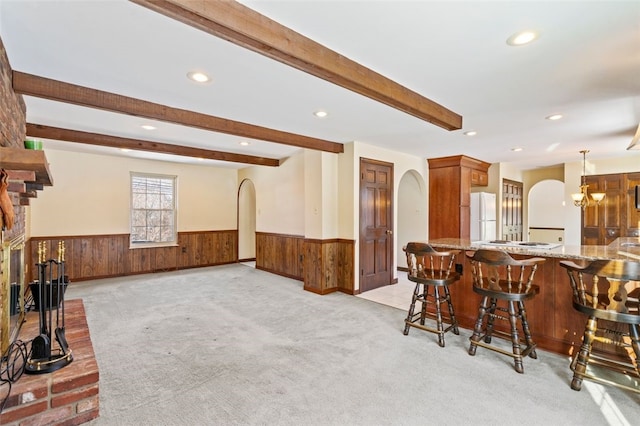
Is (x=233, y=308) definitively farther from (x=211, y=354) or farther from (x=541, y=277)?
(x=541, y=277)

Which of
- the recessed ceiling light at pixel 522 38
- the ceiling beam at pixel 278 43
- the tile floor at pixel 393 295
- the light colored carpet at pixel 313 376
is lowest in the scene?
the tile floor at pixel 393 295

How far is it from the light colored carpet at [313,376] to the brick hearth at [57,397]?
0.15m

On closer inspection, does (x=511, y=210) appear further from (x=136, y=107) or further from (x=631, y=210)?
(x=136, y=107)

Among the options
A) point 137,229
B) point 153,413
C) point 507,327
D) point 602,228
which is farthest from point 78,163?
point 602,228

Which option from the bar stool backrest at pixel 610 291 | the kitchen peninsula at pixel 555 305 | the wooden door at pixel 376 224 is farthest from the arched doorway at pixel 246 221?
the bar stool backrest at pixel 610 291

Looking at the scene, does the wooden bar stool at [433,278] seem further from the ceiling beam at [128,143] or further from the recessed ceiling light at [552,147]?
the ceiling beam at [128,143]

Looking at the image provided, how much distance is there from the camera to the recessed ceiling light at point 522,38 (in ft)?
6.46

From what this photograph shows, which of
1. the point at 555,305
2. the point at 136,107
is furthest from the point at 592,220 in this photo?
the point at 136,107

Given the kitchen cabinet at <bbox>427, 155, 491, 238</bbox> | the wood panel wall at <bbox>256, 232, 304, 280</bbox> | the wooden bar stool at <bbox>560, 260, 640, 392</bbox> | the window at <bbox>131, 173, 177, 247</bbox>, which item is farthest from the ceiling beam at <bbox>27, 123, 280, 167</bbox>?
the wooden bar stool at <bbox>560, 260, 640, 392</bbox>

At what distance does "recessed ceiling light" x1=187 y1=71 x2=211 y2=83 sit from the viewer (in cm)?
252

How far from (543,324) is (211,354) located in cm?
307

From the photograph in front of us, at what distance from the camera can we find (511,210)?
24.2ft

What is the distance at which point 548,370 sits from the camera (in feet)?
8.32

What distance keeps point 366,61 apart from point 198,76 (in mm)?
1357
